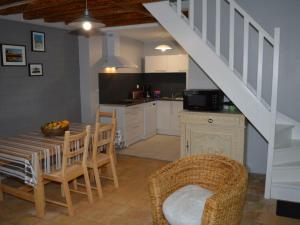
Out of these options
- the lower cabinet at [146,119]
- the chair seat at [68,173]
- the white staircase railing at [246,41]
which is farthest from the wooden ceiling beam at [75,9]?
the chair seat at [68,173]

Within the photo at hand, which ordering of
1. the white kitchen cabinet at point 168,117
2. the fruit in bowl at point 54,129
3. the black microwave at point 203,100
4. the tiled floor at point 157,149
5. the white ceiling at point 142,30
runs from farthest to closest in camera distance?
the white kitchen cabinet at point 168,117 < the tiled floor at point 157,149 < the white ceiling at point 142,30 < the black microwave at point 203,100 < the fruit in bowl at point 54,129

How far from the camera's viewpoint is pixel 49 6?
348 cm

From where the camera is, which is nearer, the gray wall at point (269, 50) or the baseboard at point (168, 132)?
the gray wall at point (269, 50)

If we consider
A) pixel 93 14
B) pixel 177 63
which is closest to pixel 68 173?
pixel 93 14

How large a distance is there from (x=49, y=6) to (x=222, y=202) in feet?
10.2

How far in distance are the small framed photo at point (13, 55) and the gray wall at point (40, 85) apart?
0.07 m

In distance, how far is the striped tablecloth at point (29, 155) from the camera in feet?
8.90

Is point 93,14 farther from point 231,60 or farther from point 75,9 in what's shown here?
point 231,60

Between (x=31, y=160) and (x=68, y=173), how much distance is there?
417mm

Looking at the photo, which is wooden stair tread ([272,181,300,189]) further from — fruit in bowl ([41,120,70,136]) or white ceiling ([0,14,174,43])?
white ceiling ([0,14,174,43])

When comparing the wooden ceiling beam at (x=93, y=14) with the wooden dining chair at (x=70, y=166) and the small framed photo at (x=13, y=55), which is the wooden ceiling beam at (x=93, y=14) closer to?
the small framed photo at (x=13, y=55)

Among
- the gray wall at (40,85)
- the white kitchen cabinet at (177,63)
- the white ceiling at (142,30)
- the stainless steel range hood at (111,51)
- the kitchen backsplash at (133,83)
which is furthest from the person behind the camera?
the white kitchen cabinet at (177,63)

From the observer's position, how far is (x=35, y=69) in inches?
175


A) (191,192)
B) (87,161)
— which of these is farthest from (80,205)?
(191,192)
